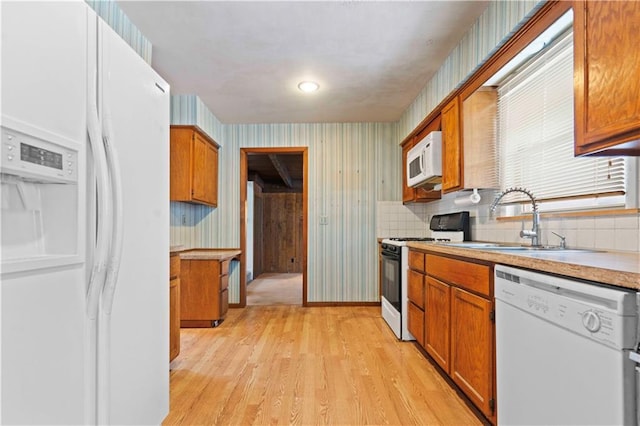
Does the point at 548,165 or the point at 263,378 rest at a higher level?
the point at 548,165

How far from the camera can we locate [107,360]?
1.30 meters

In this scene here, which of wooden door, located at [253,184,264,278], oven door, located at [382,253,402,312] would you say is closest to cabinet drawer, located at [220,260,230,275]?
oven door, located at [382,253,402,312]

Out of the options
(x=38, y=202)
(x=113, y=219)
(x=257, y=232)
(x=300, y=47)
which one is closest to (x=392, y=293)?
(x=300, y=47)

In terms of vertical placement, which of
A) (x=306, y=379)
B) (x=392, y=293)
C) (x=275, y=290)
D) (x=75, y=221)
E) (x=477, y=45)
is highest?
(x=477, y=45)

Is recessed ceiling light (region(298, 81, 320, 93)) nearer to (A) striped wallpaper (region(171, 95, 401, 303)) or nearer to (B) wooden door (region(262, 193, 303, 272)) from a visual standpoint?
(A) striped wallpaper (region(171, 95, 401, 303))

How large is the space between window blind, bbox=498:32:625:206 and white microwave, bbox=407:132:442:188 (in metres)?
0.52

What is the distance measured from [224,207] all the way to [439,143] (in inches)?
110

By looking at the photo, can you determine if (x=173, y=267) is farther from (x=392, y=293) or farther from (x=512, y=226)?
(x=512, y=226)

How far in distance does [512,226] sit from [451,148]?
0.79m

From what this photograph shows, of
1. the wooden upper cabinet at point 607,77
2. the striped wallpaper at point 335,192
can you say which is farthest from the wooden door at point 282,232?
the wooden upper cabinet at point 607,77

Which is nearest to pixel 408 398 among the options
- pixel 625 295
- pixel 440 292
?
pixel 440 292

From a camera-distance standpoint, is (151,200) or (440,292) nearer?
(151,200)

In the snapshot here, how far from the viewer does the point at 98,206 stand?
48.7 inches

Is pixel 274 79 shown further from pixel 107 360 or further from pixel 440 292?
pixel 107 360
